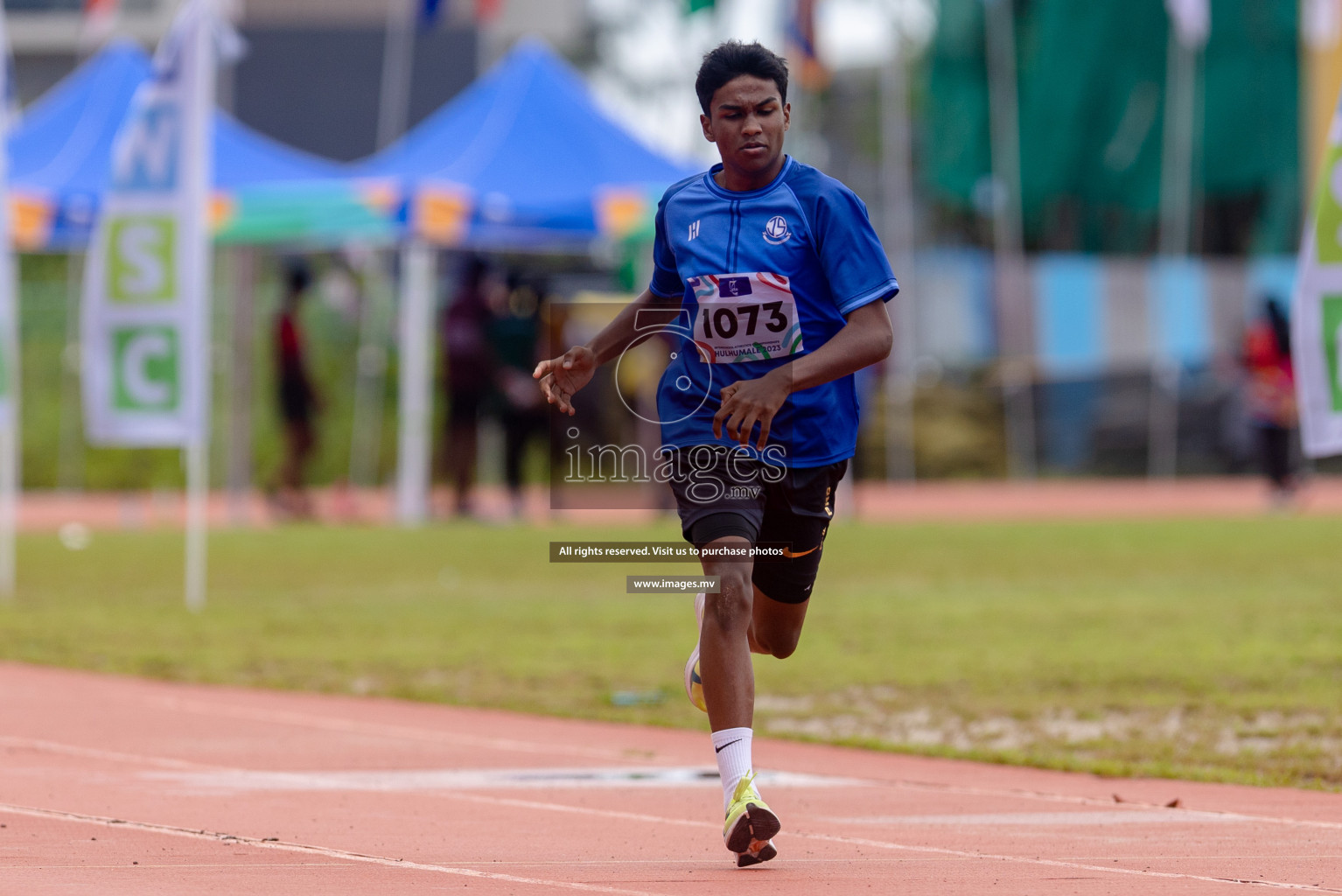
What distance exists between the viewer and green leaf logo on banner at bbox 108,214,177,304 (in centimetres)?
1320

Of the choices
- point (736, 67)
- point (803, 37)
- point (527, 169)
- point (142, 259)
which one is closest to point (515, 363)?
point (527, 169)

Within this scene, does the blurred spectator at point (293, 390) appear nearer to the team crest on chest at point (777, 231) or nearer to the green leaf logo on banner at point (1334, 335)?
the green leaf logo on banner at point (1334, 335)

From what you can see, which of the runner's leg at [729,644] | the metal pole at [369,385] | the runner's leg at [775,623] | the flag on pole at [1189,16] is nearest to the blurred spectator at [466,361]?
the metal pole at [369,385]

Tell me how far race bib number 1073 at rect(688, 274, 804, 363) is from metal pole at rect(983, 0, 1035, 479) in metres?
24.9

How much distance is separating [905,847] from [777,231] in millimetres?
1766

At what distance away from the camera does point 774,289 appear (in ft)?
18.1

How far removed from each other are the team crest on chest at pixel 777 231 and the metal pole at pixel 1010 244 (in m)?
25.0

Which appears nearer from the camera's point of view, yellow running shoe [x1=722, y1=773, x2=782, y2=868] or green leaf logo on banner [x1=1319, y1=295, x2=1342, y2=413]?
yellow running shoe [x1=722, y1=773, x2=782, y2=868]

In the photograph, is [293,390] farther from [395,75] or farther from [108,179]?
[395,75]

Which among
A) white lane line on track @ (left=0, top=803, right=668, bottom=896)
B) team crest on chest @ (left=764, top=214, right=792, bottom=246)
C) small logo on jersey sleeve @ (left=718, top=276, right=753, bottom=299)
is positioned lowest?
white lane line on track @ (left=0, top=803, right=668, bottom=896)

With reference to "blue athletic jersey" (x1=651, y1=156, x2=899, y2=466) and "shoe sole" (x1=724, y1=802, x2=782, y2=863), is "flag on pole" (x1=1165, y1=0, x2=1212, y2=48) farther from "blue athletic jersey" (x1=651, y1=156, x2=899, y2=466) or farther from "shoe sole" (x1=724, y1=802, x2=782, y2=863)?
"shoe sole" (x1=724, y1=802, x2=782, y2=863)

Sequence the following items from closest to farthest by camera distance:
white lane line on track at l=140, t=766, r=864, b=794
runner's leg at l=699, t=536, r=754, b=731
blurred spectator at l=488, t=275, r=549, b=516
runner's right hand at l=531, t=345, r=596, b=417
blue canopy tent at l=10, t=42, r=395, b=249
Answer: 1. runner's leg at l=699, t=536, r=754, b=731
2. runner's right hand at l=531, t=345, r=596, b=417
3. white lane line on track at l=140, t=766, r=864, b=794
4. blue canopy tent at l=10, t=42, r=395, b=249
5. blurred spectator at l=488, t=275, r=549, b=516

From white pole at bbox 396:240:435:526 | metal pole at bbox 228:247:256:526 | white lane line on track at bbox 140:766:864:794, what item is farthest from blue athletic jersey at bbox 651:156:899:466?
metal pole at bbox 228:247:256:526

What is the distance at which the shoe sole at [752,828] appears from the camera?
5.14 m
